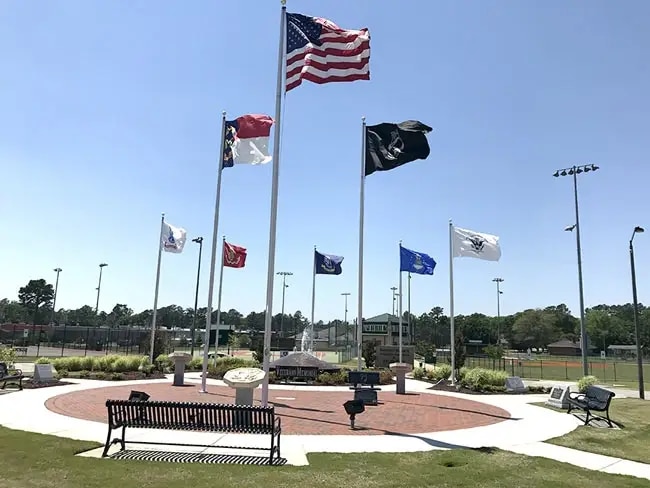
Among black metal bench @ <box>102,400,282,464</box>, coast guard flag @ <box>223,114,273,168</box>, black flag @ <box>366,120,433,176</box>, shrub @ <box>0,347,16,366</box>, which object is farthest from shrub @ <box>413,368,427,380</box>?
black metal bench @ <box>102,400,282,464</box>

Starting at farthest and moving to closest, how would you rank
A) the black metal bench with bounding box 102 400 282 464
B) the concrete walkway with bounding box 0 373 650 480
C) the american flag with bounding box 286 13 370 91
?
the american flag with bounding box 286 13 370 91 → the concrete walkway with bounding box 0 373 650 480 → the black metal bench with bounding box 102 400 282 464

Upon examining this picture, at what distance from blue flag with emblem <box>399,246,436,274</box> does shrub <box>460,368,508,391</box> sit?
5.42 m

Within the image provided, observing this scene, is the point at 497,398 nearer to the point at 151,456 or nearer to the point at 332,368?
the point at 332,368

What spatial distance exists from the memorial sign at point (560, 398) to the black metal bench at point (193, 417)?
11581 mm

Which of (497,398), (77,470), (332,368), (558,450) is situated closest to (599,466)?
(558,450)

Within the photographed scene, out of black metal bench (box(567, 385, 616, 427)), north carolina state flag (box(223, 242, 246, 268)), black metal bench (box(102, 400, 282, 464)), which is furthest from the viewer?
north carolina state flag (box(223, 242, 246, 268))

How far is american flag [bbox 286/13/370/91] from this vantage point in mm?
11938

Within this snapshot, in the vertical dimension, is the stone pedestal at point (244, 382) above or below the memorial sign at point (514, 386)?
above

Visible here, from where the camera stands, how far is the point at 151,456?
8.14 metres

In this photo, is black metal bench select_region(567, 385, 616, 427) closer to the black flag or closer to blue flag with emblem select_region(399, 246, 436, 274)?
the black flag

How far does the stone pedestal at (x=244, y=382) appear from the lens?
10.4 metres

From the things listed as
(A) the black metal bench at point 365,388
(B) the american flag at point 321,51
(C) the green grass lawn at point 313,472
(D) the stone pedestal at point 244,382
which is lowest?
(C) the green grass lawn at point 313,472

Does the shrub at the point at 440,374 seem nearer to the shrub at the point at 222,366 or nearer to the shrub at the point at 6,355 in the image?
the shrub at the point at 222,366

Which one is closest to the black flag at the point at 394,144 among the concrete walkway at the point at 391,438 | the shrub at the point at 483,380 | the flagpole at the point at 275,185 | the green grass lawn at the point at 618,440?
the flagpole at the point at 275,185
